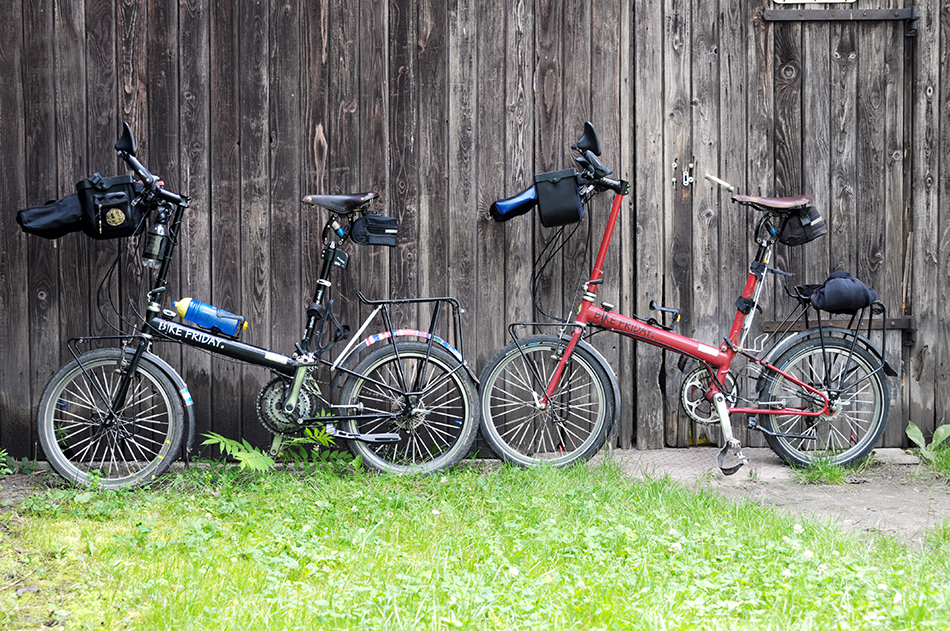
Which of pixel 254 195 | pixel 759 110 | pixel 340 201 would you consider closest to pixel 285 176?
pixel 254 195

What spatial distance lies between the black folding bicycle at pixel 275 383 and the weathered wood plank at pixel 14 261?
0.30m

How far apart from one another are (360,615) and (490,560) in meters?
0.60

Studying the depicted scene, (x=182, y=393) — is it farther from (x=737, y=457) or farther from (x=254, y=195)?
(x=737, y=457)

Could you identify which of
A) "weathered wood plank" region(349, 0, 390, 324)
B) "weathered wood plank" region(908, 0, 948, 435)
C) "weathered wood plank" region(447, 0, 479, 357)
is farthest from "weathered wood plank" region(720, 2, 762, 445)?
"weathered wood plank" region(349, 0, 390, 324)

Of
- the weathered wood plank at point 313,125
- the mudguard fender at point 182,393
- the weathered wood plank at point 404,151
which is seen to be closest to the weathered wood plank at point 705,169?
the weathered wood plank at point 404,151

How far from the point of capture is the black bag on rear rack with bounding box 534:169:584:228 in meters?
4.09

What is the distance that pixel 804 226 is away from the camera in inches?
160

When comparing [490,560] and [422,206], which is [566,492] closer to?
[490,560]

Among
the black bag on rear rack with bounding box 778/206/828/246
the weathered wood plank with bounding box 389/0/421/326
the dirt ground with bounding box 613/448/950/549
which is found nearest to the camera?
the dirt ground with bounding box 613/448/950/549

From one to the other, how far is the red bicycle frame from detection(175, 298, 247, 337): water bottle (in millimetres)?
1636

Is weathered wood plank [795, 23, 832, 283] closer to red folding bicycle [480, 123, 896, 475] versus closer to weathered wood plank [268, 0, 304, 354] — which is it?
red folding bicycle [480, 123, 896, 475]

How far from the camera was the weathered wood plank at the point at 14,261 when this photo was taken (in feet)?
14.0

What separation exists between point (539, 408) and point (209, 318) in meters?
1.76

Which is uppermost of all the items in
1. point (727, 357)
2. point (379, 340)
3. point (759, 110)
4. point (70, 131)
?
point (759, 110)
